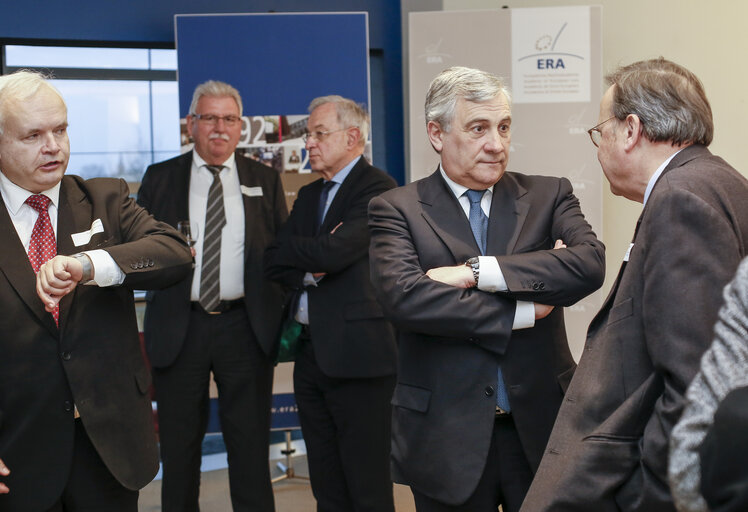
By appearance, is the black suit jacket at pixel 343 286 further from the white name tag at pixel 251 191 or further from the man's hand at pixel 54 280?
the man's hand at pixel 54 280

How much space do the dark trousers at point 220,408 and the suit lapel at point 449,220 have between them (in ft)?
5.43

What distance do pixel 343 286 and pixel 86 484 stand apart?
1.49 m

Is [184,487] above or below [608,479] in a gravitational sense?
below

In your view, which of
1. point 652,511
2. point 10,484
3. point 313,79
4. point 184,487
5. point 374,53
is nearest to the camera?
point 652,511

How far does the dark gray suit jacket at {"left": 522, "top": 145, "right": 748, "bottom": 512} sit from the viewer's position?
1.38 meters

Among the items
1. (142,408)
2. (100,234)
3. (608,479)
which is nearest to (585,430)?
(608,479)

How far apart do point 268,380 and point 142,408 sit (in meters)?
1.50

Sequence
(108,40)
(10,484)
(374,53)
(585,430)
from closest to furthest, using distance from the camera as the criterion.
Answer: (585,430) < (10,484) < (108,40) < (374,53)

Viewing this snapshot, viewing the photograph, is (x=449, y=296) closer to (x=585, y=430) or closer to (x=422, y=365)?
(x=422, y=365)

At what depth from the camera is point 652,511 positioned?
57.7 inches

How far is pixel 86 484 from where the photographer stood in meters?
2.19

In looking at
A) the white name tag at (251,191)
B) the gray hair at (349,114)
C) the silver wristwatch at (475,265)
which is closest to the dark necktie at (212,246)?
the white name tag at (251,191)

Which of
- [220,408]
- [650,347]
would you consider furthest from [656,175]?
[220,408]

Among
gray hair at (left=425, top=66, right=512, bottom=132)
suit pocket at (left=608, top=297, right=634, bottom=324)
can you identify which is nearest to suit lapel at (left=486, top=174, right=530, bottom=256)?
gray hair at (left=425, top=66, right=512, bottom=132)
